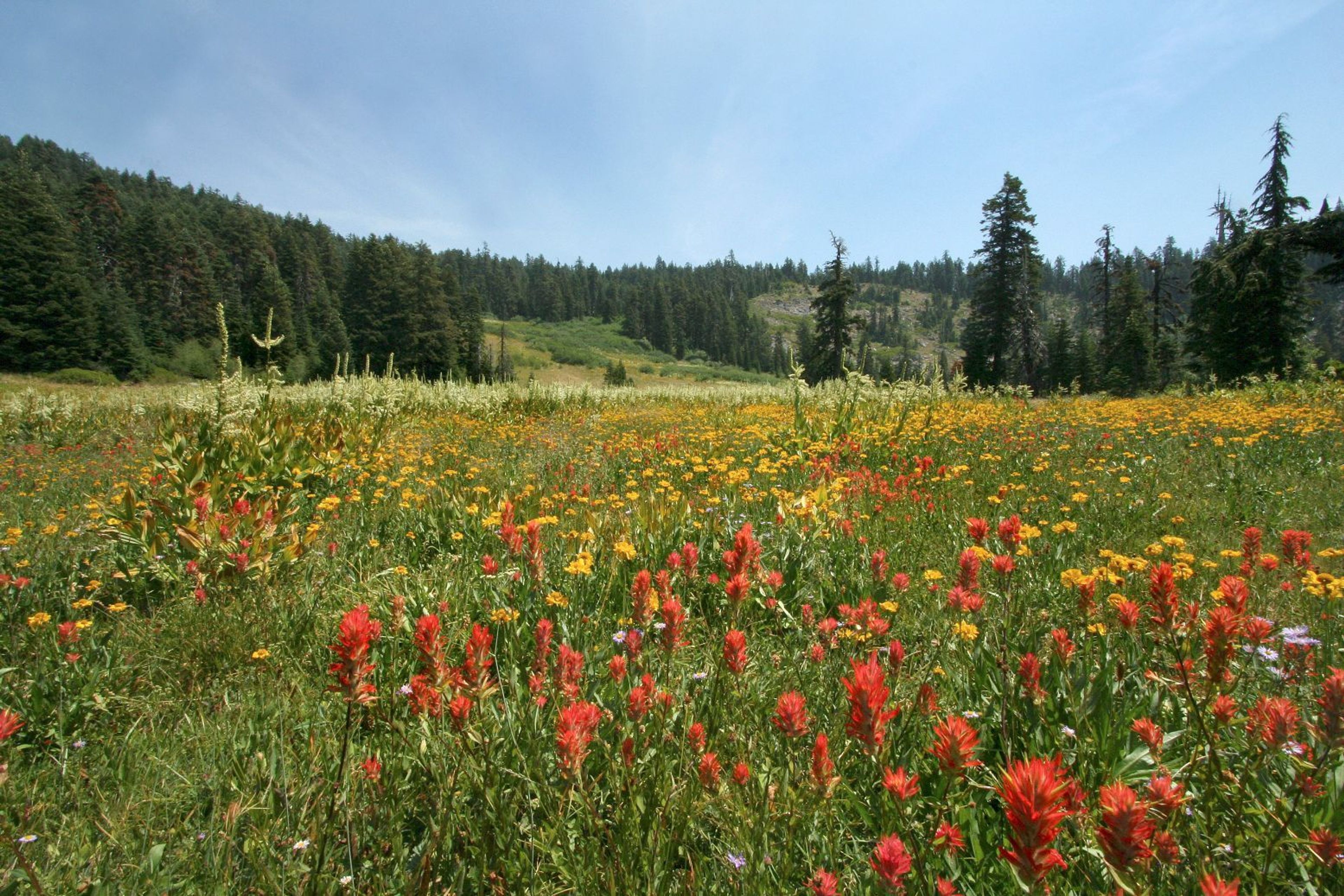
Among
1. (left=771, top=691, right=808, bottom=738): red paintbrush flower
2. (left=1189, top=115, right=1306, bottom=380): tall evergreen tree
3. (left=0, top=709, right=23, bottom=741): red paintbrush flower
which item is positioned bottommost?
(left=771, top=691, right=808, bottom=738): red paintbrush flower

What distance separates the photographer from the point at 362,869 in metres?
1.37

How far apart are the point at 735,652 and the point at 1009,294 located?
44.7 m

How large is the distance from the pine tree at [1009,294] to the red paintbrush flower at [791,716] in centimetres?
4308

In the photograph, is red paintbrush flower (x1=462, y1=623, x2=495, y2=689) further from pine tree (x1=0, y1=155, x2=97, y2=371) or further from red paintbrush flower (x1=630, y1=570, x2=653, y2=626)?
pine tree (x1=0, y1=155, x2=97, y2=371)

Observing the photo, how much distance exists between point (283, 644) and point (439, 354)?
63191 mm

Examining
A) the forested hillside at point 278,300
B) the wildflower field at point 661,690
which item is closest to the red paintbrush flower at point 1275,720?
the wildflower field at point 661,690

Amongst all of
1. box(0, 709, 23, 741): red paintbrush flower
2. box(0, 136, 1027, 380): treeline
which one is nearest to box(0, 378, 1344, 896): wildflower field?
box(0, 709, 23, 741): red paintbrush flower

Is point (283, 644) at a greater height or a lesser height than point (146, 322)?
lesser

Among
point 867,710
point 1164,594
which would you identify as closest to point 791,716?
point 867,710

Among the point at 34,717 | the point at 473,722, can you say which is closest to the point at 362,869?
the point at 473,722

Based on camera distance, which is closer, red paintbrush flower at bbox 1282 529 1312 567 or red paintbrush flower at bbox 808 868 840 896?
red paintbrush flower at bbox 808 868 840 896

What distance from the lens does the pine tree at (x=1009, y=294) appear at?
3744 cm

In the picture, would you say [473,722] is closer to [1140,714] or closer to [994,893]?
[994,893]

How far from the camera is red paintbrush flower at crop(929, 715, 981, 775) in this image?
1.02 metres
